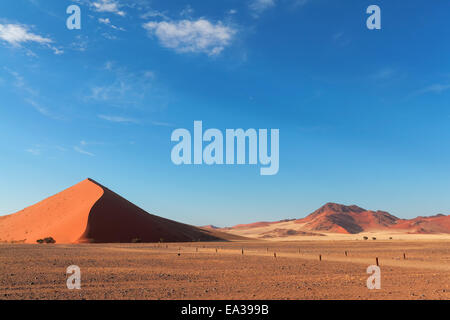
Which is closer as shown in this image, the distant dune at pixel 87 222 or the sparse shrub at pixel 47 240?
the sparse shrub at pixel 47 240

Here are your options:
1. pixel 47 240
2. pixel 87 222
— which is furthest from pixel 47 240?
pixel 87 222

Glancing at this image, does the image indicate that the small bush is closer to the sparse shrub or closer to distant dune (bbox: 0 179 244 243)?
the sparse shrub

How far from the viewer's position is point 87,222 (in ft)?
271

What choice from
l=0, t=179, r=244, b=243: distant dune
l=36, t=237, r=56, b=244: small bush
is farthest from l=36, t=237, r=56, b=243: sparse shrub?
l=0, t=179, r=244, b=243: distant dune

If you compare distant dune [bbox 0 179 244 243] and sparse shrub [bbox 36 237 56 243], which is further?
distant dune [bbox 0 179 244 243]

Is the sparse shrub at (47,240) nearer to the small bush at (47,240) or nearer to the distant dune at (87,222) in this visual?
the small bush at (47,240)

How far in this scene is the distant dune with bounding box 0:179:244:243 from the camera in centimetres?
8184

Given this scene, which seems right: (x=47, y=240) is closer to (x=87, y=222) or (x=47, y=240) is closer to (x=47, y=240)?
(x=47, y=240)

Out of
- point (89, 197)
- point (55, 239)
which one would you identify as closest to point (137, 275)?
point (55, 239)

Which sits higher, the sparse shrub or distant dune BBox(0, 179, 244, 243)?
distant dune BBox(0, 179, 244, 243)

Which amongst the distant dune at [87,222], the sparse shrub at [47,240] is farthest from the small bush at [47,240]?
the distant dune at [87,222]

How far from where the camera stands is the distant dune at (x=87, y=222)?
81.8 meters
